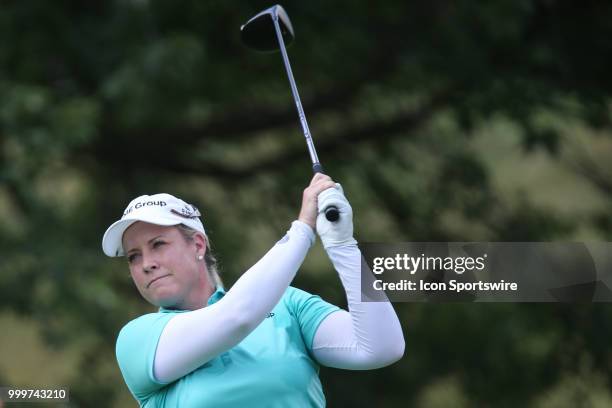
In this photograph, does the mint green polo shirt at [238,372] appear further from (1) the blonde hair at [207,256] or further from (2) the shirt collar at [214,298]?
(1) the blonde hair at [207,256]

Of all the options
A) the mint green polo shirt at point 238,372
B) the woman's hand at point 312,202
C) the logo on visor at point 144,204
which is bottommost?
the mint green polo shirt at point 238,372

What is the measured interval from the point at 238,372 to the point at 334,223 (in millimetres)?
375

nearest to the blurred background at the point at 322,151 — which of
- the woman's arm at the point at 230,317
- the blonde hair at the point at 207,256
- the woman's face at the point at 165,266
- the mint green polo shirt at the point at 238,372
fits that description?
the blonde hair at the point at 207,256

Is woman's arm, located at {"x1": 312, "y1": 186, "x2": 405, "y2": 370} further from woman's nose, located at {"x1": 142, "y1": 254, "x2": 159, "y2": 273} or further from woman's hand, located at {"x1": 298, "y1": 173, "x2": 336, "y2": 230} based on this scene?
woman's nose, located at {"x1": 142, "y1": 254, "x2": 159, "y2": 273}

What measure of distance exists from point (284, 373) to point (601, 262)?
4.78 ft

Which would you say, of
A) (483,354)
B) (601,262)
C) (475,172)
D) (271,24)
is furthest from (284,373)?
(483,354)

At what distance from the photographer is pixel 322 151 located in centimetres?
888

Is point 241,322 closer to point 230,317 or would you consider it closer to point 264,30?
point 230,317

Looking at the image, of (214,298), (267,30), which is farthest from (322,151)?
(214,298)

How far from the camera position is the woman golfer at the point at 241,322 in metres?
2.31

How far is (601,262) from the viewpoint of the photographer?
3.50m

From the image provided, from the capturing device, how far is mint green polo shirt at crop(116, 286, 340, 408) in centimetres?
236

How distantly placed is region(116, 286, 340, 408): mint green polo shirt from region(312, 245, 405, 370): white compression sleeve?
0.04 meters

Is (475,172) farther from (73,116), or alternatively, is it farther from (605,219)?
(73,116)
